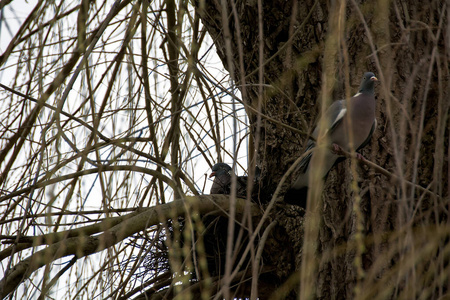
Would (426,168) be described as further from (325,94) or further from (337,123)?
(325,94)

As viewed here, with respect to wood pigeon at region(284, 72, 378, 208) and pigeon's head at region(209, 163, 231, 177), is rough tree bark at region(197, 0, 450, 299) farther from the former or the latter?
pigeon's head at region(209, 163, 231, 177)

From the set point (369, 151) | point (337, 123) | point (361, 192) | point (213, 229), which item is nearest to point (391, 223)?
point (361, 192)

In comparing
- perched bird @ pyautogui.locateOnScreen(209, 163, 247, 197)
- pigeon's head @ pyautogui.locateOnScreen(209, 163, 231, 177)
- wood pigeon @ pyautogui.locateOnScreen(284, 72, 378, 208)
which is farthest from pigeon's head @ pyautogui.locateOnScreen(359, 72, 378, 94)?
pigeon's head @ pyautogui.locateOnScreen(209, 163, 231, 177)

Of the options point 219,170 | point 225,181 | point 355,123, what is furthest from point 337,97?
point 225,181

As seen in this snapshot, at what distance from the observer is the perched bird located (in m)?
3.33

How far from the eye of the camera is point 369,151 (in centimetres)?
284

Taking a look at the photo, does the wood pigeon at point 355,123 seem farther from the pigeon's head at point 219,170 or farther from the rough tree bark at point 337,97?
the pigeon's head at point 219,170

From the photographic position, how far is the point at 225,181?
156 inches

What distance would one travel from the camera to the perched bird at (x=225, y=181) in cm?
333

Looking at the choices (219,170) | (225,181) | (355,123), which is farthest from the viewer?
(225,181)

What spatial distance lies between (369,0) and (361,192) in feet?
2.76

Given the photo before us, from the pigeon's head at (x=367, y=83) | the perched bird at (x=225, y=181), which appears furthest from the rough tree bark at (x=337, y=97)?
the perched bird at (x=225, y=181)

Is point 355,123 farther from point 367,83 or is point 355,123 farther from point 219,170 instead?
point 219,170

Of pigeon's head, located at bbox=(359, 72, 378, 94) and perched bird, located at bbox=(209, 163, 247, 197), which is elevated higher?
pigeon's head, located at bbox=(359, 72, 378, 94)
